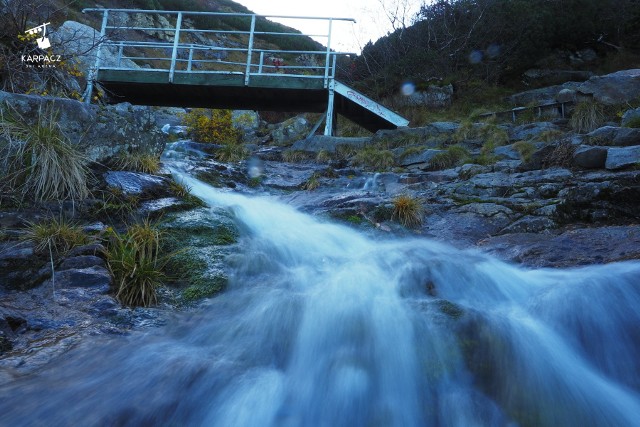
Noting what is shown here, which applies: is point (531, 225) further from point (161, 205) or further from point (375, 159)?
point (375, 159)

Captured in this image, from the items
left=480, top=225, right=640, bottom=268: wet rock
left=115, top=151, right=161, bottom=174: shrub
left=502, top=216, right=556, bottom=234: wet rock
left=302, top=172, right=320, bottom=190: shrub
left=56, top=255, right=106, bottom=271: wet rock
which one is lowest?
left=56, top=255, right=106, bottom=271: wet rock

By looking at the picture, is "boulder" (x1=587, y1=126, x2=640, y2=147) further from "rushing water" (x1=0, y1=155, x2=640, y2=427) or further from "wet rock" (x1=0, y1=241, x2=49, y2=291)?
"wet rock" (x1=0, y1=241, x2=49, y2=291)

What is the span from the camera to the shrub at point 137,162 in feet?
18.4

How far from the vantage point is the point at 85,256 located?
145 inches

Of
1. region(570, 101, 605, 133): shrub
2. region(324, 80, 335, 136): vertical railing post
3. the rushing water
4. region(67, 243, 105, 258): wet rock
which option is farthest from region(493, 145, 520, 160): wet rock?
region(67, 243, 105, 258): wet rock

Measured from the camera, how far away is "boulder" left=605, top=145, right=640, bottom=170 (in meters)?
5.93

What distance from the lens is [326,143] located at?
424 inches

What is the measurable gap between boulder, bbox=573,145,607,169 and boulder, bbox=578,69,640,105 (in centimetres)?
400

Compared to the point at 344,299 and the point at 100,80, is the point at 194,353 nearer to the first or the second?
the point at 344,299

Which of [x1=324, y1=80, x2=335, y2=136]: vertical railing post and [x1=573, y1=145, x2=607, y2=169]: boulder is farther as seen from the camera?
[x1=324, y1=80, x2=335, y2=136]: vertical railing post

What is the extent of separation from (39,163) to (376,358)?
3.63 metres

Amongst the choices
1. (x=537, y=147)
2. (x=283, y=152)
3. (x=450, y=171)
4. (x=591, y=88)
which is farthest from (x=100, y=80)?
(x=591, y=88)

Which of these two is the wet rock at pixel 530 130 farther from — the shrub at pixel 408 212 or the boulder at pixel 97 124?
the boulder at pixel 97 124

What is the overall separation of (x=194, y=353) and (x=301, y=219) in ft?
11.0
